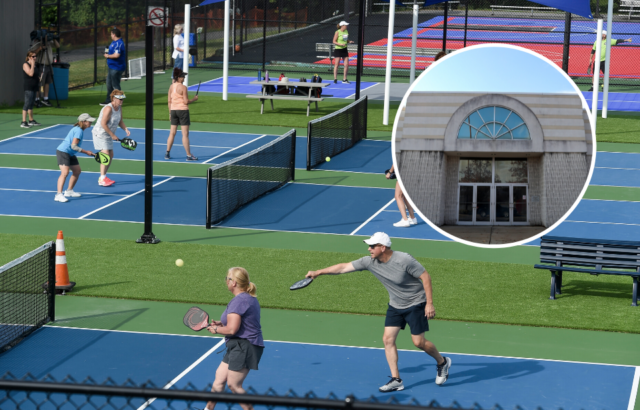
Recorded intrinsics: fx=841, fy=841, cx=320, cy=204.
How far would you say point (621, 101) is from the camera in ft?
97.5

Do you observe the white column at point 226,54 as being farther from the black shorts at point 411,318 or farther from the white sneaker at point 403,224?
the black shorts at point 411,318

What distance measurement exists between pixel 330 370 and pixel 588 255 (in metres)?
4.21

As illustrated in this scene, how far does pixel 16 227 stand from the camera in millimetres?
13531

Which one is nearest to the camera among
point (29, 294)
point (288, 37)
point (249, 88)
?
point (29, 294)

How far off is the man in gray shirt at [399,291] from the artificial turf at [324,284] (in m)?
2.50

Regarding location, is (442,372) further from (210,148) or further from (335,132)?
(210,148)

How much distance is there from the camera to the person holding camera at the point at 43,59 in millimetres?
23641

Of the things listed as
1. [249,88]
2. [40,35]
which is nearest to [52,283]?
[40,35]

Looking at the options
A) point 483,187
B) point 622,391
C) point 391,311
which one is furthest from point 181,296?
point 483,187

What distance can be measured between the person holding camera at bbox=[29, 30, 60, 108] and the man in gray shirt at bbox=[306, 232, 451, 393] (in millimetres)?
17321

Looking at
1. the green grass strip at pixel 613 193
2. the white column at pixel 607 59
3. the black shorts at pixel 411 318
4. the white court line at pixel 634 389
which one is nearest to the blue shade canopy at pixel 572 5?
the green grass strip at pixel 613 193

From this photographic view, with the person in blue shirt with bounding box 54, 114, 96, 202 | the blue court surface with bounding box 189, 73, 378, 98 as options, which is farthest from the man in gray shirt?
the blue court surface with bounding box 189, 73, 378, 98

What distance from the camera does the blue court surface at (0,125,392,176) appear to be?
64.4 ft

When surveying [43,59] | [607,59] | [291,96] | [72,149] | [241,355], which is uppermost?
[607,59]
